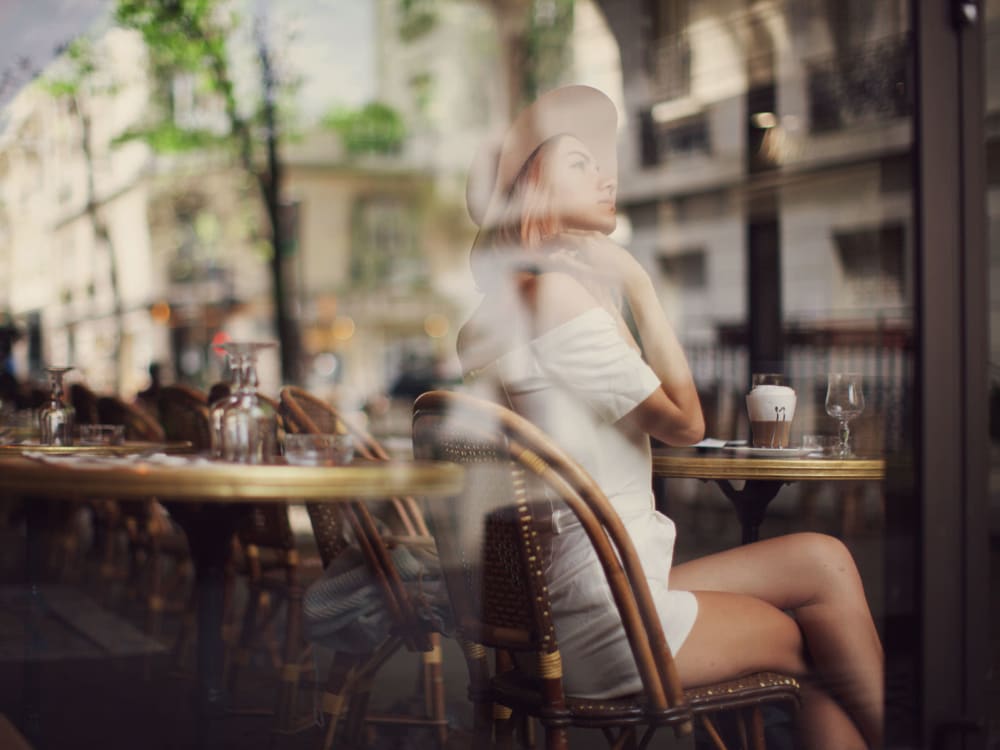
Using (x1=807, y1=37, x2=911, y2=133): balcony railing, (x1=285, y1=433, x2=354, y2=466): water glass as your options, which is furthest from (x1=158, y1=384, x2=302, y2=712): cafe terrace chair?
(x1=807, y1=37, x2=911, y2=133): balcony railing

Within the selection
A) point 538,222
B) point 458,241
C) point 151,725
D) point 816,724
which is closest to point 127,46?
point 151,725

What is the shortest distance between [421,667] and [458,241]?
2990cm

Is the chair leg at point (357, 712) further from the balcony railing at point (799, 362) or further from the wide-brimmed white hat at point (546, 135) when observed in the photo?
the balcony railing at point (799, 362)

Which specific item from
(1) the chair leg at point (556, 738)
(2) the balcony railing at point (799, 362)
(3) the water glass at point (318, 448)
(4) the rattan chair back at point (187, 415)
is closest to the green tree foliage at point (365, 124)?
(2) the balcony railing at point (799, 362)

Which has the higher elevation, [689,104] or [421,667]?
[689,104]

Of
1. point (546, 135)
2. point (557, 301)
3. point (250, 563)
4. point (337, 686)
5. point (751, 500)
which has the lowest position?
point (337, 686)

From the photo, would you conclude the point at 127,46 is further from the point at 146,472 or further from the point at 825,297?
the point at 146,472

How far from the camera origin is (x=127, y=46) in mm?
9906

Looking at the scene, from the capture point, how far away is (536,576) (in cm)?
192

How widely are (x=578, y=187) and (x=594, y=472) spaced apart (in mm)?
606

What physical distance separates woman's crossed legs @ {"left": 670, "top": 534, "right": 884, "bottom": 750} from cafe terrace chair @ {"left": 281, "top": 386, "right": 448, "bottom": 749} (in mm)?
691

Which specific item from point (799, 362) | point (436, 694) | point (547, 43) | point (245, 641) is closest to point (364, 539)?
point (436, 694)

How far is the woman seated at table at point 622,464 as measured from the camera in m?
2.00

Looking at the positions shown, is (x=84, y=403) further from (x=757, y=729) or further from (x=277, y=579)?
(x=757, y=729)
